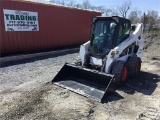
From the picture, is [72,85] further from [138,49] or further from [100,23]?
[138,49]

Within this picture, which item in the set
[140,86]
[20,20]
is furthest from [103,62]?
[20,20]

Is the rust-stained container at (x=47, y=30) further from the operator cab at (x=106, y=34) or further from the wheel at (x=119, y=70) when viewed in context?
the wheel at (x=119, y=70)

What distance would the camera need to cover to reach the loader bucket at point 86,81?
183 inches

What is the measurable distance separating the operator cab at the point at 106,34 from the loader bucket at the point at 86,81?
720 millimetres

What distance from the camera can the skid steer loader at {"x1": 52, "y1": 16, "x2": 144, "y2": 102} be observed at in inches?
197

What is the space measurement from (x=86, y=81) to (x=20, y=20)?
6.23 meters

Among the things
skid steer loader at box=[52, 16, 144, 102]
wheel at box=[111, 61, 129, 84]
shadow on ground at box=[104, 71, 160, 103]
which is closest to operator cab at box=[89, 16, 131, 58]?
skid steer loader at box=[52, 16, 144, 102]

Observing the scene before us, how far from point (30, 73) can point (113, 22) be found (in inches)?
140

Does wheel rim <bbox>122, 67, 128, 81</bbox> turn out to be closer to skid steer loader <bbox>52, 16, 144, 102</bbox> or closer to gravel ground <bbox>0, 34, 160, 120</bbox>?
skid steer loader <bbox>52, 16, 144, 102</bbox>

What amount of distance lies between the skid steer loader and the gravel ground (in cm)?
34

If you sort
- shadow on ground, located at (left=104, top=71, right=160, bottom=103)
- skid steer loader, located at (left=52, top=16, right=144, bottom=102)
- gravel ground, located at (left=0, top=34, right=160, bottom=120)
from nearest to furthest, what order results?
gravel ground, located at (left=0, top=34, right=160, bottom=120) < shadow on ground, located at (left=104, top=71, right=160, bottom=103) < skid steer loader, located at (left=52, top=16, right=144, bottom=102)

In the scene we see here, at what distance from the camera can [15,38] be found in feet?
31.8

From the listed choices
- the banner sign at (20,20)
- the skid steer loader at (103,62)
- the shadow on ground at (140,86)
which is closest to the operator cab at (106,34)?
the skid steer loader at (103,62)

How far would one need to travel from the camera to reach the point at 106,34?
5645 mm
